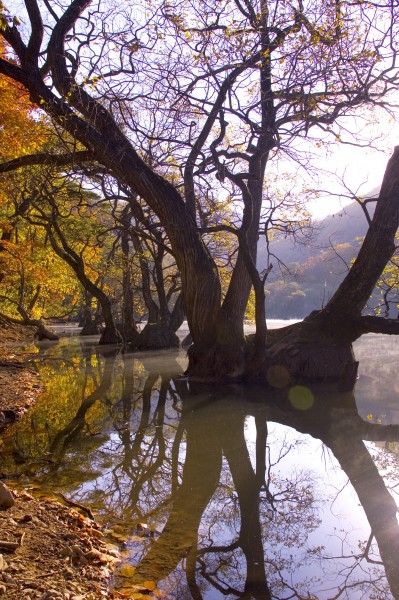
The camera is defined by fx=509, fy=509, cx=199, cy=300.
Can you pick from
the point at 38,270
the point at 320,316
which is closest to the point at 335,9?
the point at 320,316

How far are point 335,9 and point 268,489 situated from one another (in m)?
6.33

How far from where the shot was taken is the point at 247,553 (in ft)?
10.9

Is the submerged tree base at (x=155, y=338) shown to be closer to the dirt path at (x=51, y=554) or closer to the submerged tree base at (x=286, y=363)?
the submerged tree base at (x=286, y=363)

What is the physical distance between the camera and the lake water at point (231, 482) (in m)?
3.05

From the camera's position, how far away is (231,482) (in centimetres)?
→ 479

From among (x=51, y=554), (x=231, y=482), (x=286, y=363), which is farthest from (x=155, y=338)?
(x=51, y=554)

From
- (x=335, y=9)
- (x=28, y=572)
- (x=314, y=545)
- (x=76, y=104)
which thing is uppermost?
(x=335, y=9)

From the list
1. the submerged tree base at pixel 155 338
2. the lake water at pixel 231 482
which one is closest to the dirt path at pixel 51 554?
the lake water at pixel 231 482

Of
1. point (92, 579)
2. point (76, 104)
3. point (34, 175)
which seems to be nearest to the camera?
point (92, 579)

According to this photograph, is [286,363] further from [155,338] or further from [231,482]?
[155,338]

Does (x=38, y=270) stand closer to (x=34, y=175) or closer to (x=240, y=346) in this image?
(x=34, y=175)

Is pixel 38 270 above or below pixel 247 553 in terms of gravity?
above

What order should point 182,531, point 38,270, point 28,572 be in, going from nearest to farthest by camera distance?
point 28,572 → point 182,531 → point 38,270

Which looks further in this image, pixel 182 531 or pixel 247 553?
pixel 182 531
